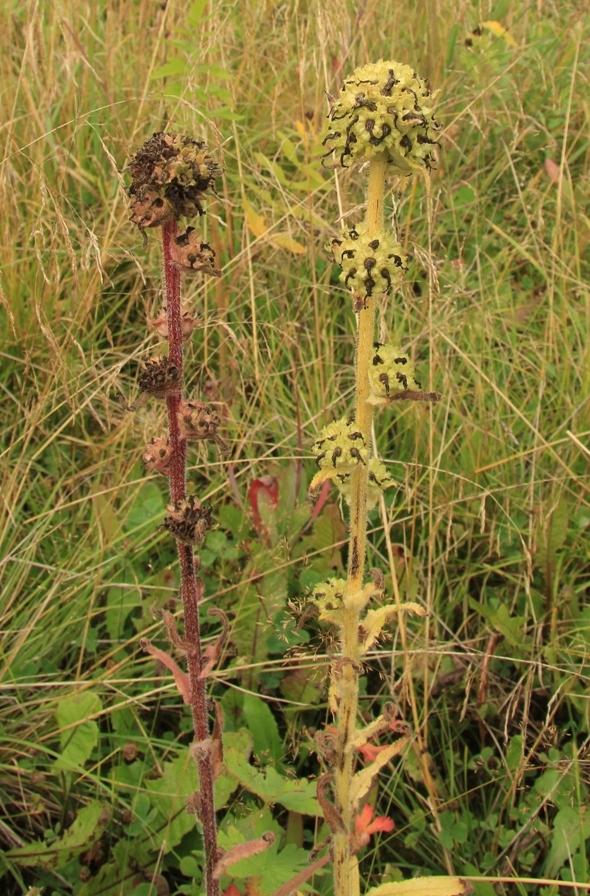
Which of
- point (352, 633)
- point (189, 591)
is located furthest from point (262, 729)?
point (189, 591)

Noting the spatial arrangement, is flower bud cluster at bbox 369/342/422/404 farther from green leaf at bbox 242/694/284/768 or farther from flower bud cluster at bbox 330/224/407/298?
green leaf at bbox 242/694/284/768

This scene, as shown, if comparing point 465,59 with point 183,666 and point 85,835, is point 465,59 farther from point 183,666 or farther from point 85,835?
point 85,835

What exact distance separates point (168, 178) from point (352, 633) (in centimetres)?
94

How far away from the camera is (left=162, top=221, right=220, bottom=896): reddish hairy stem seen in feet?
4.97

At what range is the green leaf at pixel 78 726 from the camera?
84.4 inches

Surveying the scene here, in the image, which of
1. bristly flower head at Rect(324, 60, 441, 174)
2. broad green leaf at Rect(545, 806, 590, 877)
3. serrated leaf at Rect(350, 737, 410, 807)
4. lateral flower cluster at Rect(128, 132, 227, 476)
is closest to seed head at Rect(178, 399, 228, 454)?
lateral flower cluster at Rect(128, 132, 227, 476)

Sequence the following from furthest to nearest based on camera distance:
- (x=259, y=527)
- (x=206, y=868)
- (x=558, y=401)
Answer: (x=558, y=401), (x=259, y=527), (x=206, y=868)

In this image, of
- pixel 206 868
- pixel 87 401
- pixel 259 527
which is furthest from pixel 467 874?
pixel 87 401

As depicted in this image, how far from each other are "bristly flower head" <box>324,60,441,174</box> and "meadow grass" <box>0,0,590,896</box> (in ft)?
2.74

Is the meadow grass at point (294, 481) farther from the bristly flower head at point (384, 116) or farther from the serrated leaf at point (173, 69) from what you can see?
the bristly flower head at point (384, 116)

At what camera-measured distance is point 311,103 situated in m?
3.44

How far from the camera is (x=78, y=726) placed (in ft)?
7.14

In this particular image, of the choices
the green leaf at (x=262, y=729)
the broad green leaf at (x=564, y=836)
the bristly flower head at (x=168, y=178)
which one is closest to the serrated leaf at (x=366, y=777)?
the green leaf at (x=262, y=729)

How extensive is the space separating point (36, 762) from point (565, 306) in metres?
2.14
